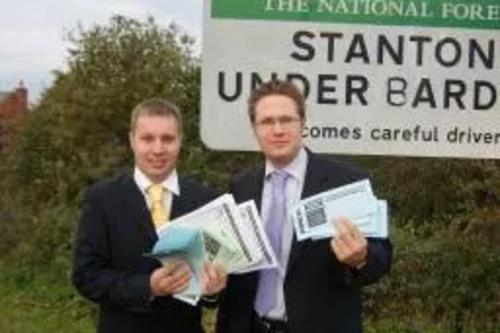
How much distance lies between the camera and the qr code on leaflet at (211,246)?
332 centimetres

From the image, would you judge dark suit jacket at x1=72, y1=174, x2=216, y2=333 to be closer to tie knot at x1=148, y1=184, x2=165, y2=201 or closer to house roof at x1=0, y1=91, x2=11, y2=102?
tie knot at x1=148, y1=184, x2=165, y2=201

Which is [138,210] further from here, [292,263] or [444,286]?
[444,286]

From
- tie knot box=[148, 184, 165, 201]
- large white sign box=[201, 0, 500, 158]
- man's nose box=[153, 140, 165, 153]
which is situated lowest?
tie knot box=[148, 184, 165, 201]

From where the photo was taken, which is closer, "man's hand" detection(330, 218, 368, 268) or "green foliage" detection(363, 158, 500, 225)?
"man's hand" detection(330, 218, 368, 268)

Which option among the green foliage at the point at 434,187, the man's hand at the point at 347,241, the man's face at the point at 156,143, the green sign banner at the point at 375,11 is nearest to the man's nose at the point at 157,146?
the man's face at the point at 156,143

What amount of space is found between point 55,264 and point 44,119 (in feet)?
21.8

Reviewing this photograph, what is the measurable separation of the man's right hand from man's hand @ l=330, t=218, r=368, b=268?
0.48 m

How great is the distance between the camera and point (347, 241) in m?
3.15

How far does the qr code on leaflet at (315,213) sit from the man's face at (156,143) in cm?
52

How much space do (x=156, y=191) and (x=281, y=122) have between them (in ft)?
1.69

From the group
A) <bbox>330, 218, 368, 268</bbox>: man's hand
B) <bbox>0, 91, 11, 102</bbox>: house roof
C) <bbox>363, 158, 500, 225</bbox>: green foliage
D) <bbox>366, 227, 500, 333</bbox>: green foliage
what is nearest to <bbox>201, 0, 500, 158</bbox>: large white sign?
<bbox>330, 218, 368, 268</bbox>: man's hand

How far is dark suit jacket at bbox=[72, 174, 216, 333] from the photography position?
11.3ft

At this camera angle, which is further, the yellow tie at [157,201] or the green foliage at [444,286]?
the green foliage at [444,286]

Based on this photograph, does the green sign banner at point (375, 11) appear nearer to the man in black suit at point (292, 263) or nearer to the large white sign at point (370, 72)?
the large white sign at point (370, 72)
